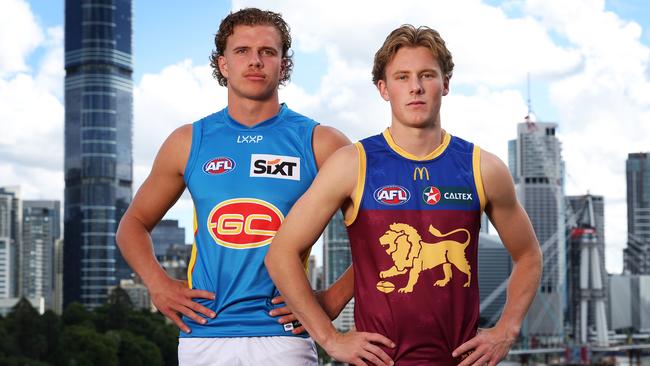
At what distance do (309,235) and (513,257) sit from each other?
1.37 metres

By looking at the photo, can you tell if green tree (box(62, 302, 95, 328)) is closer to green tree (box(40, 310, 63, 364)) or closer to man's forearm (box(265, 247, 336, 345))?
green tree (box(40, 310, 63, 364))

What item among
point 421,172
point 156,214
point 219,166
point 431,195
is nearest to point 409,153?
point 421,172

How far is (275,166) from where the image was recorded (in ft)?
24.3

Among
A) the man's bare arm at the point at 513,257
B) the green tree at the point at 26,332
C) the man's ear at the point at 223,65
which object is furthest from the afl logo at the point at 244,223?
the green tree at the point at 26,332

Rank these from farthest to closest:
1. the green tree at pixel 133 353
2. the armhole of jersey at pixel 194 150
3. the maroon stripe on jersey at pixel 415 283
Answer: the green tree at pixel 133 353 → the armhole of jersey at pixel 194 150 → the maroon stripe on jersey at pixel 415 283

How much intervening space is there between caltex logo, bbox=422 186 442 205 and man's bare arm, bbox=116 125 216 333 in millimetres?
2038

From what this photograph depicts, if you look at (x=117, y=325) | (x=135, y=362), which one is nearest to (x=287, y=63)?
(x=135, y=362)

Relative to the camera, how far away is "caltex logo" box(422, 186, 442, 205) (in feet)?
21.1

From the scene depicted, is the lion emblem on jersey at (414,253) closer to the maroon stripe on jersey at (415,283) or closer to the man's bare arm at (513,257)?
the maroon stripe on jersey at (415,283)

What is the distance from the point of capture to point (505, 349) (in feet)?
21.5

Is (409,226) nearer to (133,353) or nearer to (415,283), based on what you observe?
(415,283)

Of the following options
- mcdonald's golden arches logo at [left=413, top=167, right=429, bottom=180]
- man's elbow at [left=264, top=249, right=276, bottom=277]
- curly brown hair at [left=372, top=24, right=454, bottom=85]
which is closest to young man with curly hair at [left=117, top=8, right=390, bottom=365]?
man's elbow at [left=264, top=249, right=276, bottom=277]

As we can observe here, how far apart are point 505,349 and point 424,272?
0.73m

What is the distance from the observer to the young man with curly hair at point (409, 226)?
6320 millimetres
